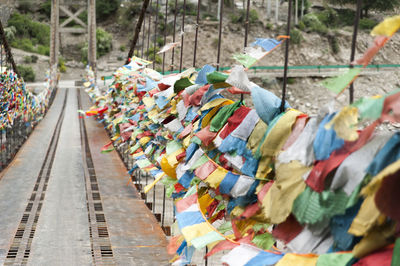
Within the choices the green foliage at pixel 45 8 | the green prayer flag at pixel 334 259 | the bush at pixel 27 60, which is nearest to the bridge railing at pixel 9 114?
the green prayer flag at pixel 334 259

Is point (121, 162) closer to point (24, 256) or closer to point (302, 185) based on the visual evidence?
point (24, 256)

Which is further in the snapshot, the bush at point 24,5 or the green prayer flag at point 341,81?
the bush at point 24,5

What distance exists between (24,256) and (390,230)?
271 cm

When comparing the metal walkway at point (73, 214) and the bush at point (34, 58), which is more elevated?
the metal walkway at point (73, 214)

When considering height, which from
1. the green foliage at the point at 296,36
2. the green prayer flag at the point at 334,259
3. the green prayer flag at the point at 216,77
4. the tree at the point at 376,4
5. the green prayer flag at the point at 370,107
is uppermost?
the tree at the point at 376,4

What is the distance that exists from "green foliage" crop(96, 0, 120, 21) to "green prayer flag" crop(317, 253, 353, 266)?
134 feet

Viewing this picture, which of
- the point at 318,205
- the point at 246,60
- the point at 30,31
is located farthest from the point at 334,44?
the point at 318,205

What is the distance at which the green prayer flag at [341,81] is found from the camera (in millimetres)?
1242

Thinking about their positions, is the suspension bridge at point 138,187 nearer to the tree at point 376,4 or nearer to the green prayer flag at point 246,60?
the green prayer flag at point 246,60

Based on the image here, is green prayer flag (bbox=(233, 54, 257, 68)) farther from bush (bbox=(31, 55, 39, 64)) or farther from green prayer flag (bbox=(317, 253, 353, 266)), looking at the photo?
bush (bbox=(31, 55, 39, 64))

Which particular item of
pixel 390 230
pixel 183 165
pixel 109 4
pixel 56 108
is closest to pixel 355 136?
pixel 390 230

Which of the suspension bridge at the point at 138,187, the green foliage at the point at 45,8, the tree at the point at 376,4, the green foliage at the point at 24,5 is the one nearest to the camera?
the suspension bridge at the point at 138,187

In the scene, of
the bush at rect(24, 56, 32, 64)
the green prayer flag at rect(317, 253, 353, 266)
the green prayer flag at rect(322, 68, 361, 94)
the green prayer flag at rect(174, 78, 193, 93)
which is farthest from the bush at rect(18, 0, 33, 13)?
the green prayer flag at rect(317, 253, 353, 266)

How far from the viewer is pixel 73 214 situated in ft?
14.4
